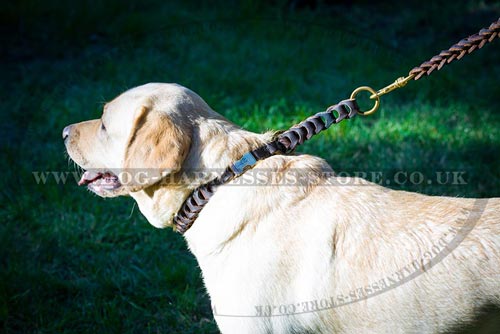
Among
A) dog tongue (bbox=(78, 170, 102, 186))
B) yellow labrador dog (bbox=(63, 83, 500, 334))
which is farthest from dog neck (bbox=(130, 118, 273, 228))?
dog tongue (bbox=(78, 170, 102, 186))

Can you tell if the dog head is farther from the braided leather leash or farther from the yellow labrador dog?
the braided leather leash

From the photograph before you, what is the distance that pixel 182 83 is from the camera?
275 inches

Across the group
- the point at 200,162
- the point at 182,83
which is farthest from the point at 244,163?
the point at 182,83

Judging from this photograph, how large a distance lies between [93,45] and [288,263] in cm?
640

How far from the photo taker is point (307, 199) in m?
2.80

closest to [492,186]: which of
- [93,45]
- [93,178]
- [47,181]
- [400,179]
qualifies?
[400,179]

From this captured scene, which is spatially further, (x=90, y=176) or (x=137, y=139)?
(x=90, y=176)

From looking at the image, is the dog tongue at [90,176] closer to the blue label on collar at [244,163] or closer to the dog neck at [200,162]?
the dog neck at [200,162]

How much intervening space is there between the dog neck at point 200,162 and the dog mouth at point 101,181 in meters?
0.19

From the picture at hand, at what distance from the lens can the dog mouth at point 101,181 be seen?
3172 millimetres

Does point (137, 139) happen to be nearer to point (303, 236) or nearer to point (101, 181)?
point (101, 181)

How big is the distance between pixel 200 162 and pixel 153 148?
0.23 metres

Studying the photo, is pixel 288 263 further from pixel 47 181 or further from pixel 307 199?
pixel 47 181

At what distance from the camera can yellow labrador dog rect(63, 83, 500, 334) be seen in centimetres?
257
